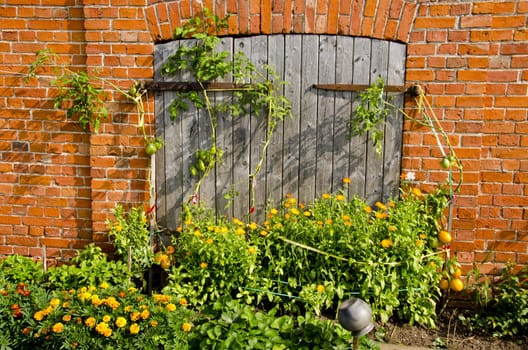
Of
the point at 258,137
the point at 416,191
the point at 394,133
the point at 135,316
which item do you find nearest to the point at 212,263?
the point at 135,316

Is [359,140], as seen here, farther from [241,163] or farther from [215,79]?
[215,79]

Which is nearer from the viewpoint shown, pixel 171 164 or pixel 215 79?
pixel 215 79

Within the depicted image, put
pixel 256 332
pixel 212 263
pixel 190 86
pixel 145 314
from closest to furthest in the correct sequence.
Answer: pixel 145 314 < pixel 256 332 < pixel 212 263 < pixel 190 86

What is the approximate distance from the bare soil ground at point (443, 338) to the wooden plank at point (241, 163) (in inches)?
55.9

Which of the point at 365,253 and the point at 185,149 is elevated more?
the point at 185,149

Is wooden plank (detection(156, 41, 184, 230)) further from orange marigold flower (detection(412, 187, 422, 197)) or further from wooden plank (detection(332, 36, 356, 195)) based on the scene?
orange marigold flower (detection(412, 187, 422, 197))

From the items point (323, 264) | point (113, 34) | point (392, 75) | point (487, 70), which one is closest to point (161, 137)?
point (113, 34)

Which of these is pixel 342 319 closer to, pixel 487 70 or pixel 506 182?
pixel 506 182

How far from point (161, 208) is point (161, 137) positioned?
0.60m

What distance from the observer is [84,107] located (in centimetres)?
373

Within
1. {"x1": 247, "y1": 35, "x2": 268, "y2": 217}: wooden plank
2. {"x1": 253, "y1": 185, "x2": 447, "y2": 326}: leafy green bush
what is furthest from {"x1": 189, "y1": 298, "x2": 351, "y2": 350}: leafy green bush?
{"x1": 247, "y1": 35, "x2": 268, "y2": 217}: wooden plank

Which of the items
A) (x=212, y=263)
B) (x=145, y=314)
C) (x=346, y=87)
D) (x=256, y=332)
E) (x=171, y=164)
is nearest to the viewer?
(x=145, y=314)

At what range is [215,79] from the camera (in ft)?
12.4

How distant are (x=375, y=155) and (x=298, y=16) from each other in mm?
1240
